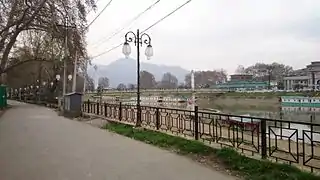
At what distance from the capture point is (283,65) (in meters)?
95.4

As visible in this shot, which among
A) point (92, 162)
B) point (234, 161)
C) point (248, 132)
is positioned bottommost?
point (92, 162)

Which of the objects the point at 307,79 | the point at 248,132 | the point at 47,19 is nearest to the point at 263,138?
the point at 248,132

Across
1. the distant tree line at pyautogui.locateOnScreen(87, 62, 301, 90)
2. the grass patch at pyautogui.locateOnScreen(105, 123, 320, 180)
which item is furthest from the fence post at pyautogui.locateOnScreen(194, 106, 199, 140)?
the distant tree line at pyautogui.locateOnScreen(87, 62, 301, 90)

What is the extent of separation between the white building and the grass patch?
61175 millimetres

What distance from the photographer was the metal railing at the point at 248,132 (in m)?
7.28

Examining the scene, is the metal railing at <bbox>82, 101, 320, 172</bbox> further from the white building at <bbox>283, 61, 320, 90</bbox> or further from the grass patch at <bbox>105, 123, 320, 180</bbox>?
the white building at <bbox>283, 61, 320, 90</bbox>

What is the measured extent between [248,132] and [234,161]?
69.5 inches

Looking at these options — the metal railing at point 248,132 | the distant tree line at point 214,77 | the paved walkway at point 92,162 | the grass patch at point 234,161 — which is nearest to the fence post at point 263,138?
the metal railing at point 248,132

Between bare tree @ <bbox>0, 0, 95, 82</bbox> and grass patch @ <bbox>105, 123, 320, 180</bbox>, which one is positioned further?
bare tree @ <bbox>0, 0, 95, 82</bbox>

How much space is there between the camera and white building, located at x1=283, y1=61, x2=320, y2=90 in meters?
72.4

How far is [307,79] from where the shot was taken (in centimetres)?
7812

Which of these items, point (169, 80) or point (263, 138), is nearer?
point (263, 138)

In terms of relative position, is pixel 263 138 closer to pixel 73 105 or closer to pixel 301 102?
pixel 73 105

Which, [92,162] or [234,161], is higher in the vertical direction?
[234,161]
